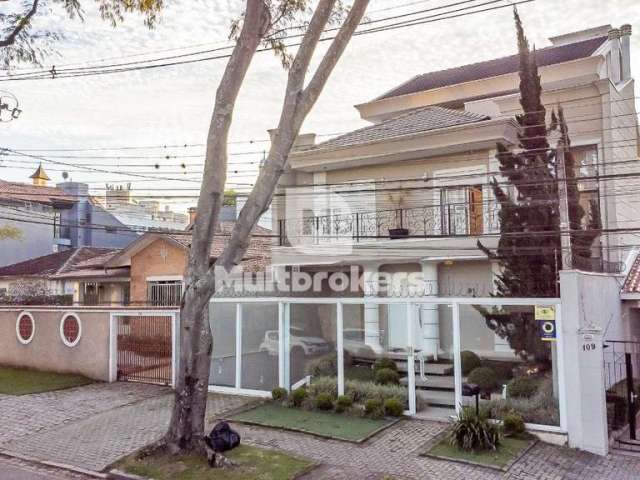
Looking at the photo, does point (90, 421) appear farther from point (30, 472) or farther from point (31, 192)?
point (31, 192)

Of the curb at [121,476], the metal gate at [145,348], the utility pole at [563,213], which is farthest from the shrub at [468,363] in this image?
the metal gate at [145,348]

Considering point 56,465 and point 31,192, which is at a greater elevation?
point 31,192

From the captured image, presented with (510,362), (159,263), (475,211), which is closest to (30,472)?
(510,362)

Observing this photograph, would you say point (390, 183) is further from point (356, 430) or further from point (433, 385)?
point (356, 430)

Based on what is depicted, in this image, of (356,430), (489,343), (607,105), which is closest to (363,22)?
(489,343)

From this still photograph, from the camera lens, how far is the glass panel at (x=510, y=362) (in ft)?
31.5

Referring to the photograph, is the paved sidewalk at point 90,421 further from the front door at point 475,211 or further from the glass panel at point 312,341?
the front door at point 475,211

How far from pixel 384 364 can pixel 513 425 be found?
313 cm

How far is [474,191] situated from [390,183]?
2445 mm

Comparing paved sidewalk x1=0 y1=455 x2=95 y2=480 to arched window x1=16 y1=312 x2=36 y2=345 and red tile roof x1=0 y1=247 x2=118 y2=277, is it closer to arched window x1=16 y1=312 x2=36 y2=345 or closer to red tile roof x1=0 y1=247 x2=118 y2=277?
arched window x1=16 y1=312 x2=36 y2=345

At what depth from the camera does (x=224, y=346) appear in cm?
1351

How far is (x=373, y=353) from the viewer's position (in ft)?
39.4

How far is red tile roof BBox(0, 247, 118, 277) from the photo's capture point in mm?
25812

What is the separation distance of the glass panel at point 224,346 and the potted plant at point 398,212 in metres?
4.79
